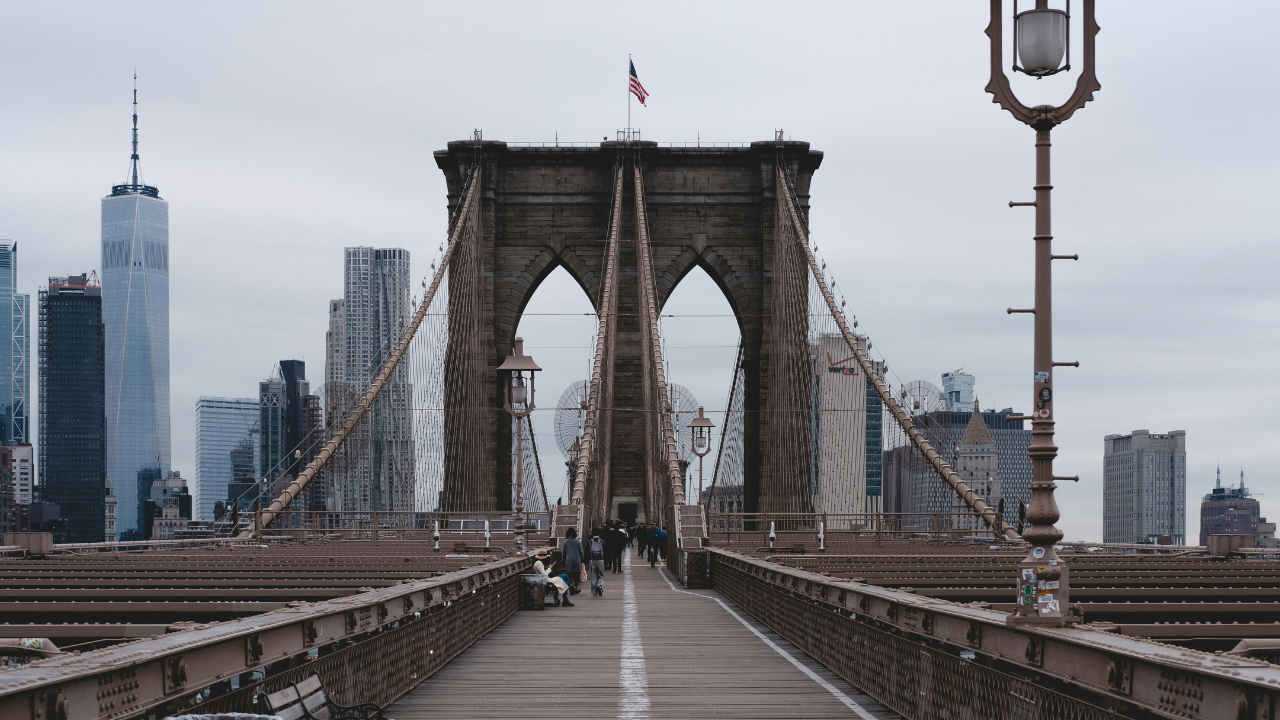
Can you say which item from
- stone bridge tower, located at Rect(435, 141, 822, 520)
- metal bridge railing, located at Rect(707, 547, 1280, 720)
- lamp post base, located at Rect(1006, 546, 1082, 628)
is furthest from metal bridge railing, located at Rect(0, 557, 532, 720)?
stone bridge tower, located at Rect(435, 141, 822, 520)

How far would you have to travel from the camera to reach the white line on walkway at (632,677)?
1036 centimetres

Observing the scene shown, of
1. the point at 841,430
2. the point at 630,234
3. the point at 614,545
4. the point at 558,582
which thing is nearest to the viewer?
the point at 558,582

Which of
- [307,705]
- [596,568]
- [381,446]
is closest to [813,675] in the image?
[307,705]

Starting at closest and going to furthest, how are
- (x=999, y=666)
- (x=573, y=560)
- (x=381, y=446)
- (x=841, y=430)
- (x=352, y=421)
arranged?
(x=999, y=666) < (x=573, y=560) < (x=352, y=421) < (x=841, y=430) < (x=381, y=446)

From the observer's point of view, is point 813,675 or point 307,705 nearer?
point 307,705

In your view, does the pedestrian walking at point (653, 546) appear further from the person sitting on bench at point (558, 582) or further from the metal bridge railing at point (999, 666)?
the metal bridge railing at point (999, 666)

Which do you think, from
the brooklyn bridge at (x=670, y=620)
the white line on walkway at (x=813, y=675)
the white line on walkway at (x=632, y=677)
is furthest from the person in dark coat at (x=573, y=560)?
the white line on walkway at (x=632, y=677)

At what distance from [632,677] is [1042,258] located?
557 centimetres

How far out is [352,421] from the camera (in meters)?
39.4

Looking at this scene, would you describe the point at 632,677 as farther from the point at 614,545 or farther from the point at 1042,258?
the point at 614,545

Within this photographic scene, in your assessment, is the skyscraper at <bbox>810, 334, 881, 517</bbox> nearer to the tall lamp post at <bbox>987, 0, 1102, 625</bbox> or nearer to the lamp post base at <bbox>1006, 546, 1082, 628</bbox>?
the tall lamp post at <bbox>987, 0, 1102, 625</bbox>

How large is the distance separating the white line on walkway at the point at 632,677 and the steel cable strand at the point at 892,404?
13.8 meters

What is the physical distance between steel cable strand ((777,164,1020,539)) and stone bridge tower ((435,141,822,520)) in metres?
1.36

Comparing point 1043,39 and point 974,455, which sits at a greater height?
point 1043,39
